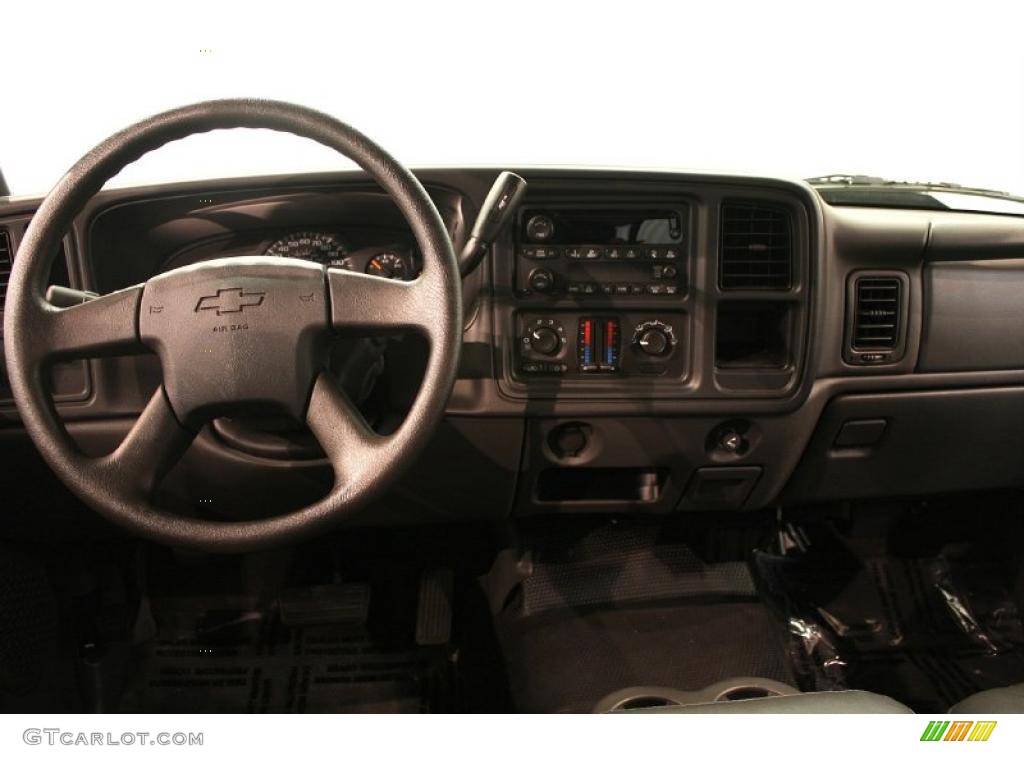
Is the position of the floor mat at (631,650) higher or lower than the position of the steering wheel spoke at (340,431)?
lower

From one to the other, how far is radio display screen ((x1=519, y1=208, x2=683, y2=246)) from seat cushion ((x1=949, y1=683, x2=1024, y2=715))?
76cm

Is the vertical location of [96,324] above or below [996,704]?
above

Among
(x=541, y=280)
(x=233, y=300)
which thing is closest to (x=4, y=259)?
(x=233, y=300)

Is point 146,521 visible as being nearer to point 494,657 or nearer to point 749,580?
point 494,657

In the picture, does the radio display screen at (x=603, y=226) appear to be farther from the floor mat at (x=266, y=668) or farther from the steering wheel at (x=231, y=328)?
the floor mat at (x=266, y=668)

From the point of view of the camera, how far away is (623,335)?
136 cm

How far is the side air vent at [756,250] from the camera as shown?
53.1 inches

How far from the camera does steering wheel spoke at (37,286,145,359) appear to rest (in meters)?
0.96

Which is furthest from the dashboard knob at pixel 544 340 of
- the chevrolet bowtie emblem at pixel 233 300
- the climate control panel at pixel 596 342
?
the chevrolet bowtie emblem at pixel 233 300

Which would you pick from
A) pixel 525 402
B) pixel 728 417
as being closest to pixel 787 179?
pixel 728 417

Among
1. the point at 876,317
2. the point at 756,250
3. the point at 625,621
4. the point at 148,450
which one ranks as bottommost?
the point at 625,621

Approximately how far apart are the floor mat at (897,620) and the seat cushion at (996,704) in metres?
0.68

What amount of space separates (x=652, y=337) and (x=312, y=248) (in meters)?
0.57

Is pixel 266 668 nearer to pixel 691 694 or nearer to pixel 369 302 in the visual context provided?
pixel 691 694
